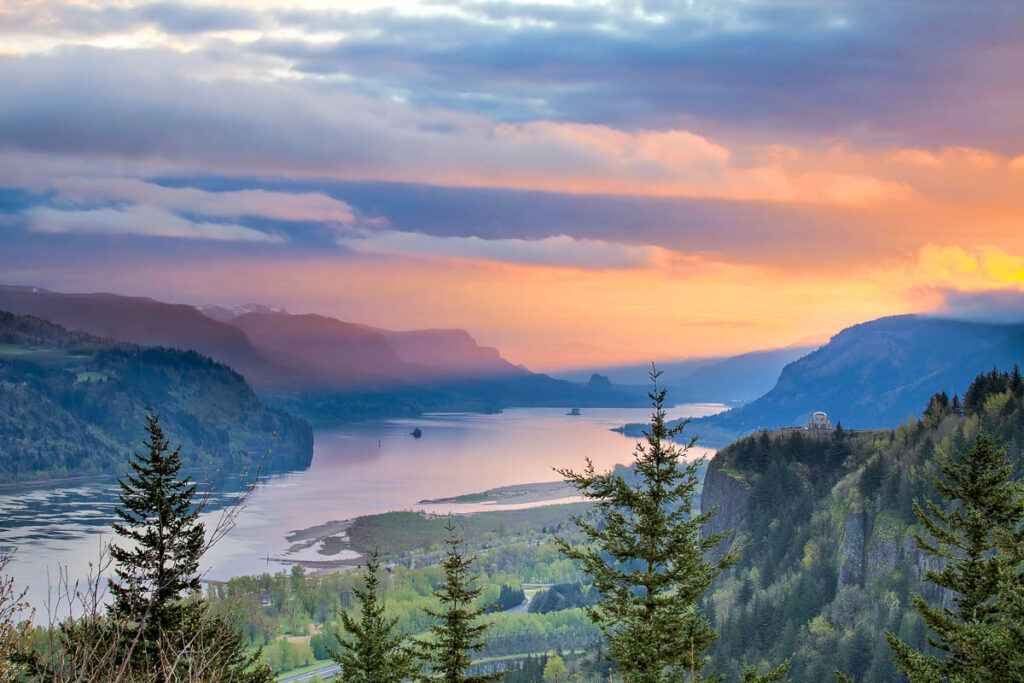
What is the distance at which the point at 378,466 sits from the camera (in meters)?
179

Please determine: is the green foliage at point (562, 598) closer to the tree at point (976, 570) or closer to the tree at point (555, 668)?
the tree at point (555, 668)

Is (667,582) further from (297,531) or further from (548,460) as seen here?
(548,460)

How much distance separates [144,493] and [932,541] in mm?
41865

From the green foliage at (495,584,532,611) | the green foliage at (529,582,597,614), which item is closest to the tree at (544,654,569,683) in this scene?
the green foliage at (529,582,597,614)

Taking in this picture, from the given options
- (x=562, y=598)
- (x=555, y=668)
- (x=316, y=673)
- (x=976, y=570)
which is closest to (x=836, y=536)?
(x=555, y=668)

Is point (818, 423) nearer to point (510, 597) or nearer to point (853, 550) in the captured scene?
point (853, 550)

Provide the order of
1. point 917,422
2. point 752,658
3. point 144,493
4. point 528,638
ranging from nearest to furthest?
point 144,493
point 752,658
point 917,422
point 528,638

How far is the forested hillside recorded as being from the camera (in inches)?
1999

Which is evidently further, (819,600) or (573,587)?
(573,587)

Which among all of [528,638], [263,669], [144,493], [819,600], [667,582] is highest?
[144,493]

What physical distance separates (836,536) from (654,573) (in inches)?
2054

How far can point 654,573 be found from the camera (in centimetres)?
1494

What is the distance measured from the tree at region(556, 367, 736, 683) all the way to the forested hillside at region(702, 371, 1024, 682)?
32.9 meters

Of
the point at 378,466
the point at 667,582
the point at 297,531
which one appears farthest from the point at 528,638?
the point at 378,466
